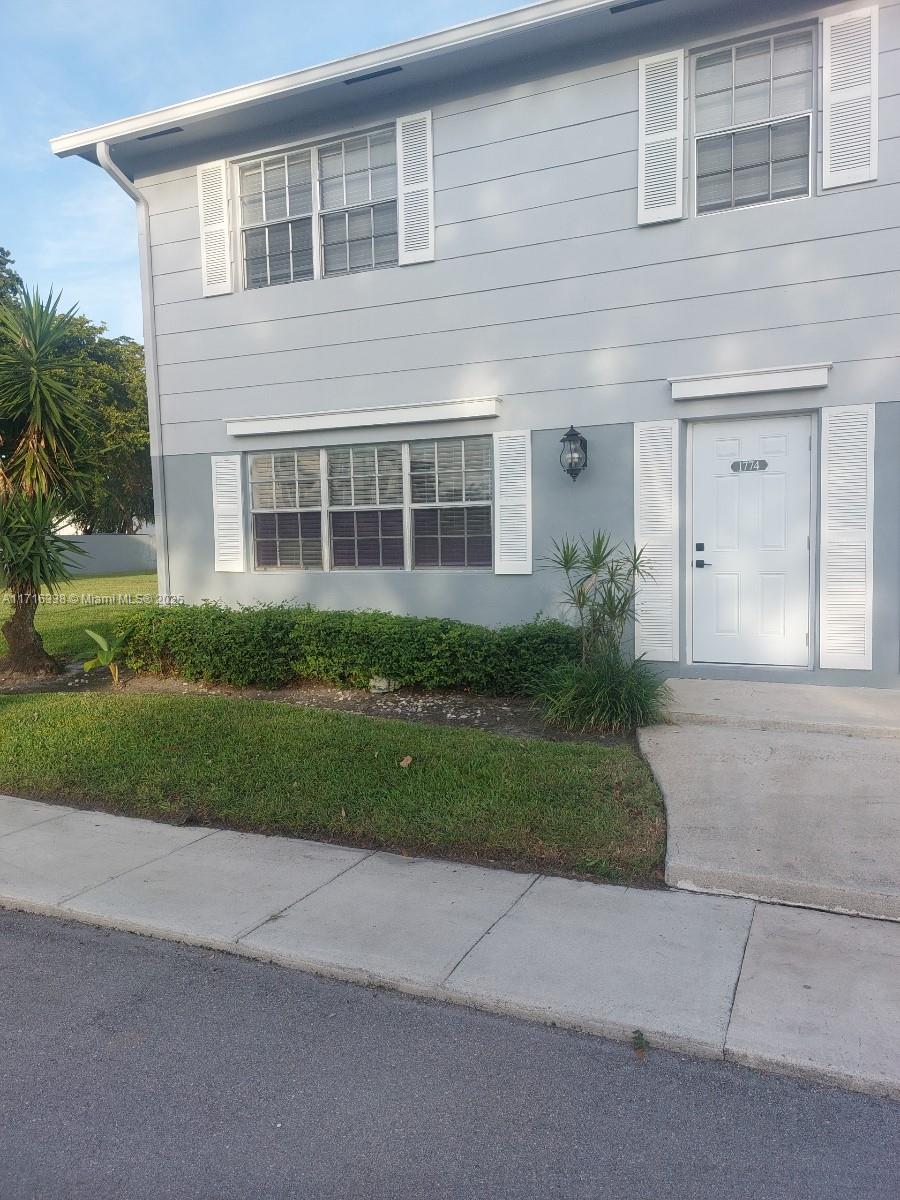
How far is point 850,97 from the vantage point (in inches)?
304

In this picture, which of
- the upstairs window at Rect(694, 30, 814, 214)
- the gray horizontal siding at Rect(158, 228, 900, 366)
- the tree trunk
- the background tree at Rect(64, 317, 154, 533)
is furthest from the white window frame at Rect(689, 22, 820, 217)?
the background tree at Rect(64, 317, 154, 533)

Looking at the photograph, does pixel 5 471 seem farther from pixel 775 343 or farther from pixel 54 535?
pixel 775 343

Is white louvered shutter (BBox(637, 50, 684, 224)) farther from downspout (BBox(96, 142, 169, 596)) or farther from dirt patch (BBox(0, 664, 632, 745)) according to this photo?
downspout (BBox(96, 142, 169, 596))

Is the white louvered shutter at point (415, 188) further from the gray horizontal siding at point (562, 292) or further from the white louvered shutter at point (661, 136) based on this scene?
the white louvered shutter at point (661, 136)

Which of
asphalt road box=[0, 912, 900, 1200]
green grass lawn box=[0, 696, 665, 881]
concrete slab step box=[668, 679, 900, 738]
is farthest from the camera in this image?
concrete slab step box=[668, 679, 900, 738]

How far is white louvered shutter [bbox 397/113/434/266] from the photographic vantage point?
9.45 meters

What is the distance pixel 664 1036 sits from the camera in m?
3.41

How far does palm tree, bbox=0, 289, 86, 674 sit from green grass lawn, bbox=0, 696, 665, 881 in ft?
7.17

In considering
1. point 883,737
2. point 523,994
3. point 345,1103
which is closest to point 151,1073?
point 345,1103

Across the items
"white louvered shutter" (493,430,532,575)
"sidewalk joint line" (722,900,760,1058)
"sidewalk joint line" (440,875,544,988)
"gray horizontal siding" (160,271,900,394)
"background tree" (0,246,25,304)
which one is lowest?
"sidewalk joint line" (722,900,760,1058)

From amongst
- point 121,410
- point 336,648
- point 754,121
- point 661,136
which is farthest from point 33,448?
point 121,410

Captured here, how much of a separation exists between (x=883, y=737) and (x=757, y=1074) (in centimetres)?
409

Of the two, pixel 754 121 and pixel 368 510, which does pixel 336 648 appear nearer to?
pixel 368 510

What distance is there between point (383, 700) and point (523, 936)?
14.7ft
